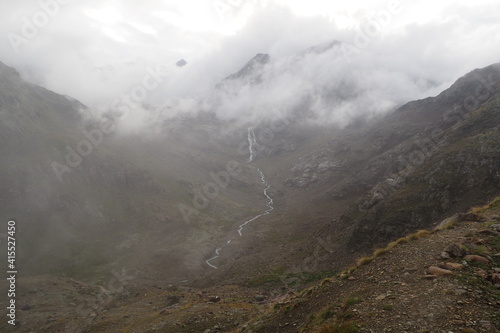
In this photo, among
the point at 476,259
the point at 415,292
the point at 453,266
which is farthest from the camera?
the point at 476,259

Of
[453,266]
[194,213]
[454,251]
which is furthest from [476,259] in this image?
[194,213]

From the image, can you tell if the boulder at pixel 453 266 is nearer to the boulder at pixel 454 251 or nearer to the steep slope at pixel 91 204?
the boulder at pixel 454 251

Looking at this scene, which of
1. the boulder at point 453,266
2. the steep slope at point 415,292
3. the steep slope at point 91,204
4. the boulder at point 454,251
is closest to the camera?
the steep slope at point 415,292

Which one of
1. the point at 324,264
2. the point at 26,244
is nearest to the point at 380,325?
the point at 324,264

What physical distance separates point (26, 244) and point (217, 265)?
228 feet

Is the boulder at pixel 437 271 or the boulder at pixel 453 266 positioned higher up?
the boulder at pixel 453 266

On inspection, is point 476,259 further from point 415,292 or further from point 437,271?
point 415,292

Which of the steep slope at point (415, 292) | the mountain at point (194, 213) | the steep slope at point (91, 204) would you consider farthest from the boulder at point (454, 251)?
the steep slope at point (91, 204)

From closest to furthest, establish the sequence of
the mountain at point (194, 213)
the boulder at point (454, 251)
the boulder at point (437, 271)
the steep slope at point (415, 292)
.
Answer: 1. the steep slope at point (415, 292)
2. the boulder at point (437, 271)
3. the boulder at point (454, 251)
4. the mountain at point (194, 213)

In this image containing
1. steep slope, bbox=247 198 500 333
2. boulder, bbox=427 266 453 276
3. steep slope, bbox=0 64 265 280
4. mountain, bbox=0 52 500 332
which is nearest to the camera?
steep slope, bbox=247 198 500 333

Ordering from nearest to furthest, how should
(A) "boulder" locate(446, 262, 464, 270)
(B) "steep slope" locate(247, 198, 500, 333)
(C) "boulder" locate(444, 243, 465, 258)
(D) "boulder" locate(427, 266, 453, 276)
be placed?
(B) "steep slope" locate(247, 198, 500, 333), (D) "boulder" locate(427, 266, 453, 276), (A) "boulder" locate(446, 262, 464, 270), (C) "boulder" locate(444, 243, 465, 258)

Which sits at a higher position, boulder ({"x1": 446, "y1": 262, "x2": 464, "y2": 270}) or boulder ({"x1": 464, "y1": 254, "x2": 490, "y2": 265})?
boulder ({"x1": 464, "y1": 254, "x2": 490, "y2": 265})

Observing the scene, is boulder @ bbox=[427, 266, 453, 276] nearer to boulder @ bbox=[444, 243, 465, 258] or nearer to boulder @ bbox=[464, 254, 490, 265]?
boulder @ bbox=[464, 254, 490, 265]

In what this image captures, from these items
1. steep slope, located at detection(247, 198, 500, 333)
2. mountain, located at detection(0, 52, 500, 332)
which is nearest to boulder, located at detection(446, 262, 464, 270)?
steep slope, located at detection(247, 198, 500, 333)
